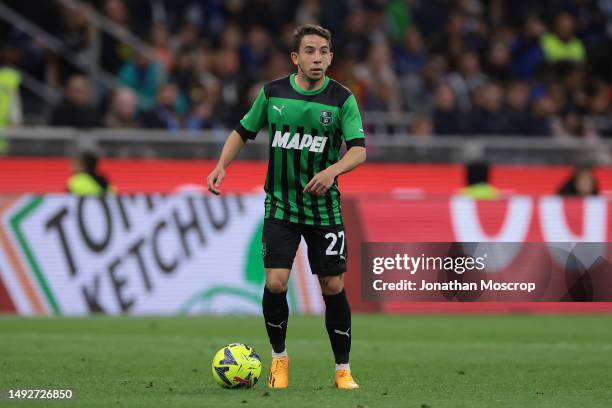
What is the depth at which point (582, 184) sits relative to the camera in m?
17.2

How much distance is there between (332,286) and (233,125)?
10.7 m

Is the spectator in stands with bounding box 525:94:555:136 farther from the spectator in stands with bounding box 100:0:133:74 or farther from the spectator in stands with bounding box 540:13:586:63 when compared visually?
the spectator in stands with bounding box 100:0:133:74

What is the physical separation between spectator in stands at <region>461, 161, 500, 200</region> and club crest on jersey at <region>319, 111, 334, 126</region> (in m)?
8.61

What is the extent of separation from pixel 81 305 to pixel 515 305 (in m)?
5.17

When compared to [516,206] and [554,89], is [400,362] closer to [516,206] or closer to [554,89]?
[516,206]

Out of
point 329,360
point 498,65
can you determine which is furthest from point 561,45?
point 329,360

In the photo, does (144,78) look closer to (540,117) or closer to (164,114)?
(164,114)

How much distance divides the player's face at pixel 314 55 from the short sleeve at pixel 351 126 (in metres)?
0.27

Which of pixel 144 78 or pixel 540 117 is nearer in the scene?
pixel 144 78

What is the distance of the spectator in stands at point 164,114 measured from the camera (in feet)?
61.5

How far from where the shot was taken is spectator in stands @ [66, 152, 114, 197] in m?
16.2

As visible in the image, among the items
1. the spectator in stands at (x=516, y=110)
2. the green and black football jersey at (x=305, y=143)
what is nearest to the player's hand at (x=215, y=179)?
the green and black football jersey at (x=305, y=143)

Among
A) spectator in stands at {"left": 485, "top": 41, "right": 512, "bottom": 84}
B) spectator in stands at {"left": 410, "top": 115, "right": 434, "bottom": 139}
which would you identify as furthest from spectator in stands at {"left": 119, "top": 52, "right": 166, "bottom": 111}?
spectator in stands at {"left": 485, "top": 41, "right": 512, "bottom": 84}

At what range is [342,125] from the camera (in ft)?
28.1
